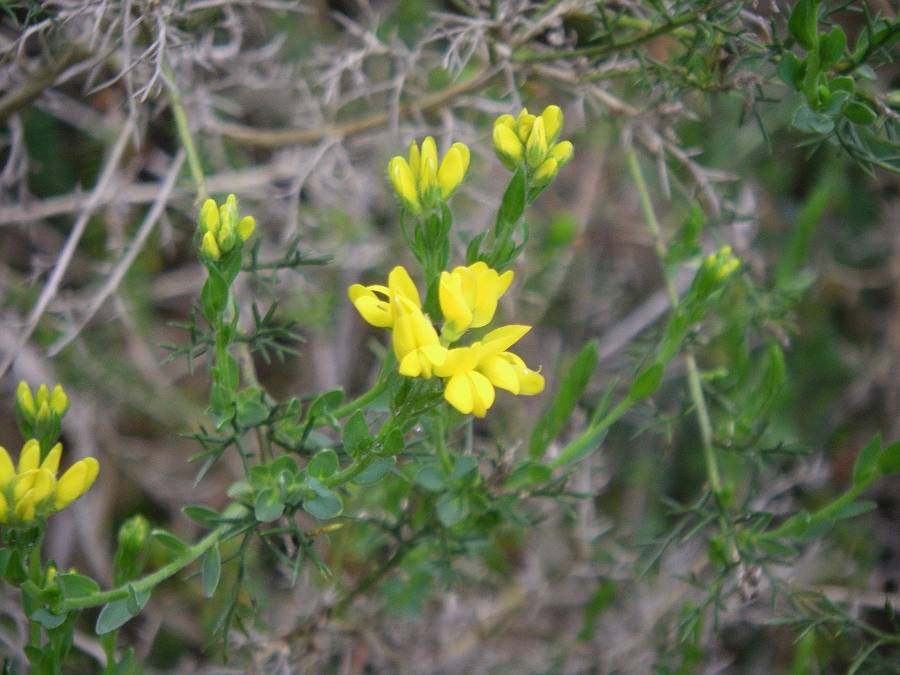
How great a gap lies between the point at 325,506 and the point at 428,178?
0.56 m

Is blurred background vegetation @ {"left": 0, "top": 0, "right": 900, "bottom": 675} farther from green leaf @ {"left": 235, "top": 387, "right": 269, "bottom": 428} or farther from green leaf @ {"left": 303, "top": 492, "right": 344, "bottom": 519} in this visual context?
green leaf @ {"left": 303, "top": 492, "right": 344, "bottom": 519}

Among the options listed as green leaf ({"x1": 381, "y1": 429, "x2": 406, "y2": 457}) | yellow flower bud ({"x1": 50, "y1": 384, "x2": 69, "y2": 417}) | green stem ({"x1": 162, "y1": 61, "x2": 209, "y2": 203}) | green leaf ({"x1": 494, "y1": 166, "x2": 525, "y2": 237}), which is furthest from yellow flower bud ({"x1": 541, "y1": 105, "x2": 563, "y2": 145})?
yellow flower bud ({"x1": 50, "y1": 384, "x2": 69, "y2": 417})

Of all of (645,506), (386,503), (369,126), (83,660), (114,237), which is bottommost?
(645,506)

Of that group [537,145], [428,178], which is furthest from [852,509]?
[428,178]

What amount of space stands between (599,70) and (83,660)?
2.35 m

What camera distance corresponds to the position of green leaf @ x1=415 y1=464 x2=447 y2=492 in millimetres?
1428

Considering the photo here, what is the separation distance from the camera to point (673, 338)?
4.92ft

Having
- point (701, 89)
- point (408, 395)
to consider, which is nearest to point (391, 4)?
point (701, 89)

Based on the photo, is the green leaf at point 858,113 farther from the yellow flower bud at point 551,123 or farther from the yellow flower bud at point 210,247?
the yellow flower bud at point 210,247

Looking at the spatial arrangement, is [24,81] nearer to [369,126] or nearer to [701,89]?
[369,126]

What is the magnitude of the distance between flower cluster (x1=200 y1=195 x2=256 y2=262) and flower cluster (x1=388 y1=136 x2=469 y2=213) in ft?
0.86

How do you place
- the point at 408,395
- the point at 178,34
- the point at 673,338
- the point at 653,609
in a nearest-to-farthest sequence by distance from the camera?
the point at 408,395
the point at 673,338
the point at 178,34
the point at 653,609

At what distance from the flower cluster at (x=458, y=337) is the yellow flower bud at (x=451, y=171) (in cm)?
15

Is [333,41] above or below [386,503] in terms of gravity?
above
